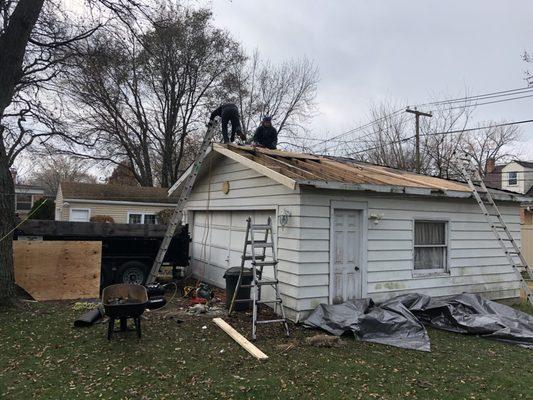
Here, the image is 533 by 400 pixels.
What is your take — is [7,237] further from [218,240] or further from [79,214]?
[79,214]

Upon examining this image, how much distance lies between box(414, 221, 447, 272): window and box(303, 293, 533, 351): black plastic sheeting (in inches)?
38.6

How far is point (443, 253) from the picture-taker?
9617 millimetres

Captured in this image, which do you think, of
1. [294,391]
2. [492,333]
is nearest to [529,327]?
[492,333]

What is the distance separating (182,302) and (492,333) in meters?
6.17

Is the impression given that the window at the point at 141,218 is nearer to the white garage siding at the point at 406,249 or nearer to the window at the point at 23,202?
the white garage siding at the point at 406,249

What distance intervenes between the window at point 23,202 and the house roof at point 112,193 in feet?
80.6

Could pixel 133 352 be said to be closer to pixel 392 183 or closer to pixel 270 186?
pixel 270 186

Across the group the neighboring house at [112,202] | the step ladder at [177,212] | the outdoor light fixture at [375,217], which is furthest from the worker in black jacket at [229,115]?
the neighboring house at [112,202]

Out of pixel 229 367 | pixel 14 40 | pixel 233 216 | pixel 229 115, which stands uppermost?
pixel 14 40

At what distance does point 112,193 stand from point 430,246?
20.8 metres

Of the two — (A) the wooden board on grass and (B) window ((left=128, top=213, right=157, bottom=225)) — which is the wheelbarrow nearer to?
(A) the wooden board on grass

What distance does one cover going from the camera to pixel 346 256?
322 inches

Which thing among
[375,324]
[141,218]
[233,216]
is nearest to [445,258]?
[375,324]

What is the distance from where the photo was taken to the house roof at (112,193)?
24547 mm
